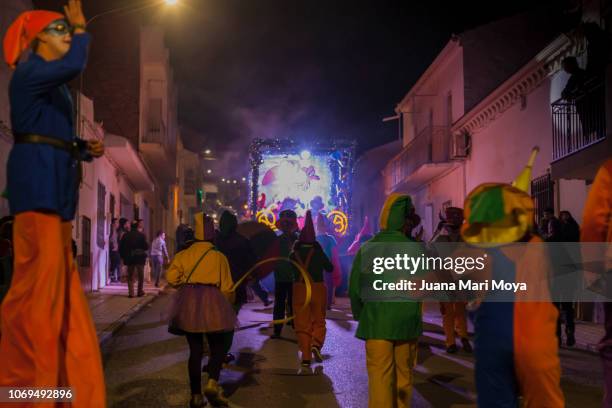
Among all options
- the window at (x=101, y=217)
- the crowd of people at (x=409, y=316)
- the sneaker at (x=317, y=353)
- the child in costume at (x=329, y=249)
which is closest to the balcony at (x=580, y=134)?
the child in costume at (x=329, y=249)

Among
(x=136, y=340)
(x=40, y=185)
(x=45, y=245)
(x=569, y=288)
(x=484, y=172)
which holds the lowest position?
(x=136, y=340)

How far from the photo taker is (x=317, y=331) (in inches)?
364

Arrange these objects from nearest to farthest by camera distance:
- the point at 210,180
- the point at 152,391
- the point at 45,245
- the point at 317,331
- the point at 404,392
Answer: the point at 45,245
the point at 404,392
the point at 152,391
the point at 317,331
the point at 210,180

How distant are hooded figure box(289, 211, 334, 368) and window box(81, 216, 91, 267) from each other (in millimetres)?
11087

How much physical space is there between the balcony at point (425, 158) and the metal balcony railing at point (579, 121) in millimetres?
10462

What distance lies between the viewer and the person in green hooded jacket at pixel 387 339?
5.34 meters

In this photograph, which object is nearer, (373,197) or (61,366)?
(61,366)

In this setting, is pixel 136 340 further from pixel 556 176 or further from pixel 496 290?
pixel 556 176

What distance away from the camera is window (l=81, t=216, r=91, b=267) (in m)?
19.4

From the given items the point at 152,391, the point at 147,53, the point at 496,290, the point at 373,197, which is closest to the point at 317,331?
the point at 152,391

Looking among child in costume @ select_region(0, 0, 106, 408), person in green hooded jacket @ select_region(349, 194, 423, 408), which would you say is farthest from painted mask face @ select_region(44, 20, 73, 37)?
person in green hooded jacket @ select_region(349, 194, 423, 408)

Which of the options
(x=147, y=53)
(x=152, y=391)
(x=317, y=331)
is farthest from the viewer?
(x=147, y=53)

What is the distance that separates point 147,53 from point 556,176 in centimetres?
2343

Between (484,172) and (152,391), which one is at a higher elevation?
(484,172)
